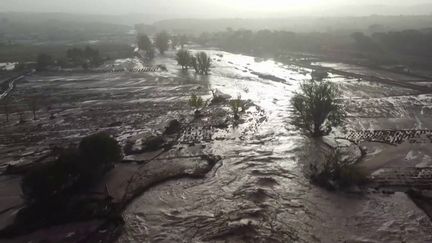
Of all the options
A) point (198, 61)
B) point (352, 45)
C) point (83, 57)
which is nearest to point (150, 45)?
point (83, 57)

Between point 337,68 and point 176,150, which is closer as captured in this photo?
point 176,150

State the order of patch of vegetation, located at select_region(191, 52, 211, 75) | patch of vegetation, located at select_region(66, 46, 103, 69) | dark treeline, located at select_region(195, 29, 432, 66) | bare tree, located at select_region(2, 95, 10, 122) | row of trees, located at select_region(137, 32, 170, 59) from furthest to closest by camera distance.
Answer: row of trees, located at select_region(137, 32, 170, 59), patch of vegetation, located at select_region(66, 46, 103, 69), dark treeline, located at select_region(195, 29, 432, 66), patch of vegetation, located at select_region(191, 52, 211, 75), bare tree, located at select_region(2, 95, 10, 122)

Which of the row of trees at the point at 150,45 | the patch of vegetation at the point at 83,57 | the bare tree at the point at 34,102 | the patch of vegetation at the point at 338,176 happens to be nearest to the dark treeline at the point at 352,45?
the row of trees at the point at 150,45

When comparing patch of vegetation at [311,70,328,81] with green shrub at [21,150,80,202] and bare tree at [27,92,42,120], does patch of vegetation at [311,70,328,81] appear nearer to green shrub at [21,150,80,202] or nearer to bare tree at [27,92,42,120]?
bare tree at [27,92,42,120]

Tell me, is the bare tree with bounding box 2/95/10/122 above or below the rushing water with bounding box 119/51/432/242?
below

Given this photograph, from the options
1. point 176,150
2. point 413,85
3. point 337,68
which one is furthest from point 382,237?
point 337,68

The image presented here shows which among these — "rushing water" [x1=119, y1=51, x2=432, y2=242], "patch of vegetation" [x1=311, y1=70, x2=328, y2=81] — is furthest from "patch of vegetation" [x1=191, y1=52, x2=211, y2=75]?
"rushing water" [x1=119, y1=51, x2=432, y2=242]

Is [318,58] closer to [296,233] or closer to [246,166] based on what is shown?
[246,166]
